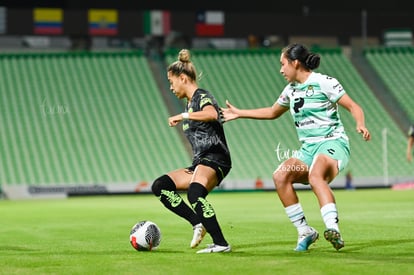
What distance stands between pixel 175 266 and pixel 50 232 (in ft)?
20.6

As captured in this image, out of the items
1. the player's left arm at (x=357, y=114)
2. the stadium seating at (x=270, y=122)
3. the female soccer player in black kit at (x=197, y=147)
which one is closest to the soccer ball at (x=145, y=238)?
the female soccer player in black kit at (x=197, y=147)

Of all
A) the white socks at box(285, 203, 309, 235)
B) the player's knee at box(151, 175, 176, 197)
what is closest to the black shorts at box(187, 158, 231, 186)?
the player's knee at box(151, 175, 176, 197)

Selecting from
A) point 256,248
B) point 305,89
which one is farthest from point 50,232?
point 305,89

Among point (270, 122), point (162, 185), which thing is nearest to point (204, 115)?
point (162, 185)

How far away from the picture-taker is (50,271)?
8.38m

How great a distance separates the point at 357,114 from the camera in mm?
9859

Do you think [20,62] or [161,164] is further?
[20,62]

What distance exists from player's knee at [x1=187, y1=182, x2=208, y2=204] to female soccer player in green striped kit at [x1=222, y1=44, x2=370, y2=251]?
2.68 feet

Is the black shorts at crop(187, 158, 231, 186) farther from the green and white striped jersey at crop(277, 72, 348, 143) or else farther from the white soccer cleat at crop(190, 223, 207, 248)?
→ the green and white striped jersey at crop(277, 72, 348, 143)

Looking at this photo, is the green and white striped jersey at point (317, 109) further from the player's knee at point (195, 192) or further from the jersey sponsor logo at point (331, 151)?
the player's knee at point (195, 192)

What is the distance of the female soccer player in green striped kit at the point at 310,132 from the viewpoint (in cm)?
1003

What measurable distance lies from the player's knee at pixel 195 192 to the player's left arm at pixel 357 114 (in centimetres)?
181

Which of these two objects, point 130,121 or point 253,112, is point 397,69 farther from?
point 253,112

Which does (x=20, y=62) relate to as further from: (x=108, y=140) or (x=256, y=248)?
(x=256, y=248)
